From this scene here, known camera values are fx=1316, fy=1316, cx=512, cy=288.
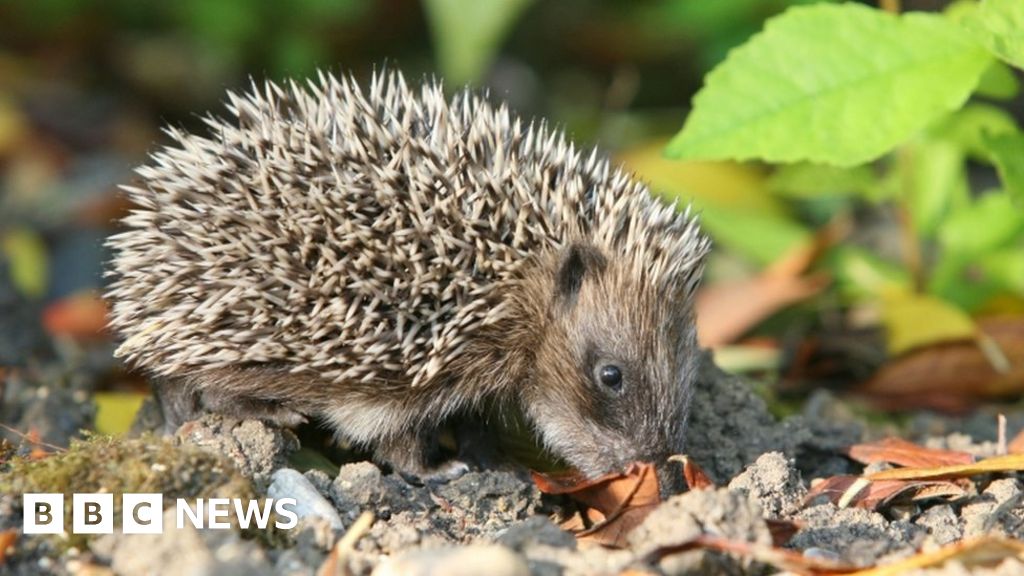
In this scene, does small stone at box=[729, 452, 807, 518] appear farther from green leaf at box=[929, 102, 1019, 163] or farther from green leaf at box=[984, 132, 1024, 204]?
green leaf at box=[929, 102, 1019, 163]

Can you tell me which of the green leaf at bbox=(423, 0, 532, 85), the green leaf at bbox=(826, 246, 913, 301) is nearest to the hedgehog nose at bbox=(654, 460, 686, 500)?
the green leaf at bbox=(826, 246, 913, 301)

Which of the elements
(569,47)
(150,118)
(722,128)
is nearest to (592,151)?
(722,128)

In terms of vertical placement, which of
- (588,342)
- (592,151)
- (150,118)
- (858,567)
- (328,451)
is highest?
(150,118)

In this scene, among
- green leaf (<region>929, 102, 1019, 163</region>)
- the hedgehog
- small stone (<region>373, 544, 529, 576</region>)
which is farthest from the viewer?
green leaf (<region>929, 102, 1019, 163</region>)

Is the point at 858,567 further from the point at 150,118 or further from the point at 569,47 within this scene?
the point at 150,118

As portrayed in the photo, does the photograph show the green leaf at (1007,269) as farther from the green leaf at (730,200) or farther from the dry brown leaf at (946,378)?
the green leaf at (730,200)

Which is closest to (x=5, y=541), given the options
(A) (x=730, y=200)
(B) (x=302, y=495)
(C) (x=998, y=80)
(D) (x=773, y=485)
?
(B) (x=302, y=495)
